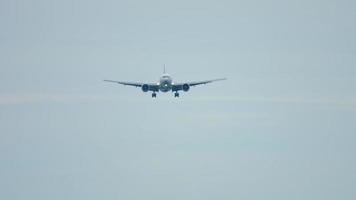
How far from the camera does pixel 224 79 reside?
531ft

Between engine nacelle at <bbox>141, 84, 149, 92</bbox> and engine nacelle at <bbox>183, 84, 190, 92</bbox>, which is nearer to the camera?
engine nacelle at <bbox>141, 84, 149, 92</bbox>

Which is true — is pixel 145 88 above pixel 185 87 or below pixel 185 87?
below

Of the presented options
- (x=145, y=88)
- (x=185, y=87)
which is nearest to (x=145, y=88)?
(x=145, y=88)

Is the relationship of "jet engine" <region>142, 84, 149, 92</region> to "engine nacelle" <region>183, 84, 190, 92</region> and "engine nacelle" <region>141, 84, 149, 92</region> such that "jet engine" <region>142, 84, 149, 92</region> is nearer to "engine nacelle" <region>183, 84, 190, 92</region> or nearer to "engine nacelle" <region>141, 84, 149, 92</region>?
"engine nacelle" <region>141, 84, 149, 92</region>

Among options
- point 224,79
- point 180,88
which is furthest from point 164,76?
point 224,79

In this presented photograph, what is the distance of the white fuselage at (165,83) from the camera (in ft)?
564

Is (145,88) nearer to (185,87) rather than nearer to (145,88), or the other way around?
(145,88)

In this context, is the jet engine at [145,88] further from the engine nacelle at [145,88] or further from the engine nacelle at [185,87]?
the engine nacelle at [185,87]

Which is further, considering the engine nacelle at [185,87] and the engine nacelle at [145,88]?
the engine nacelle at [185,87]

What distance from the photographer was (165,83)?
565ft

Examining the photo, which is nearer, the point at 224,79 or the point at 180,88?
the point at 224,79

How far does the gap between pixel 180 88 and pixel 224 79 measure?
51.5 ft

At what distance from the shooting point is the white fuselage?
172012 mm

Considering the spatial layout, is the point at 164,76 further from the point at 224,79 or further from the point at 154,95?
the point at 224,79
